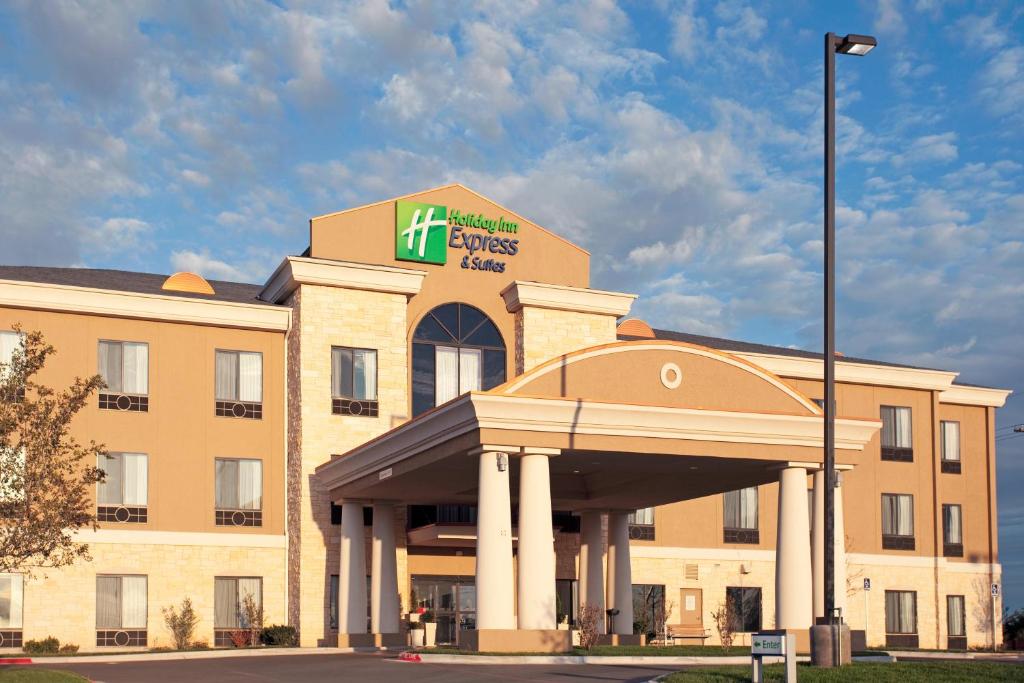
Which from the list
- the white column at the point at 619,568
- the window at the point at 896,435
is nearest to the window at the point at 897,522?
the window at the point at 896,435

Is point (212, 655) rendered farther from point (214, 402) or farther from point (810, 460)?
point (810, 460)

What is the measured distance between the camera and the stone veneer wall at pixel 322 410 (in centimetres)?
4181

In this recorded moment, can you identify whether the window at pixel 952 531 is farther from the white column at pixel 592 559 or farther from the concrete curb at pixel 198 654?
the concrete curb at pixel 198 654

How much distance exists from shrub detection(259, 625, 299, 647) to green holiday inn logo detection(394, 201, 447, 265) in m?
12.7

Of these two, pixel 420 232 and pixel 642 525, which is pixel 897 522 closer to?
pixel 642 525

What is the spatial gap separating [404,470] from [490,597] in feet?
17.9

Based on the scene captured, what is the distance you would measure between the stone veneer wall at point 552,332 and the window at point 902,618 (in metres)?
16.4

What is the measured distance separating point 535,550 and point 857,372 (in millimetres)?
26511

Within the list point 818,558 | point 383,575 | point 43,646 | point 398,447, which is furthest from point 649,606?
point 43,646

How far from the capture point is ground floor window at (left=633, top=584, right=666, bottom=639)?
4841 cm

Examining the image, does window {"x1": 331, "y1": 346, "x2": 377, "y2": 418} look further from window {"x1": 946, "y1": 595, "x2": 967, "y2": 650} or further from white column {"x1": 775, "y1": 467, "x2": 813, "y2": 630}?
window {"x1": 946, "y1": 595, "x2": 967, "y2": 650}

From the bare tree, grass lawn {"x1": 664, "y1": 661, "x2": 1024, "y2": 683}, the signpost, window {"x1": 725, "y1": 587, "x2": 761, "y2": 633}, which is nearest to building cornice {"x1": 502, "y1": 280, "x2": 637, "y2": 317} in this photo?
window {"x1": 725, "y1": 587, "x2": 761, "y2": 633}

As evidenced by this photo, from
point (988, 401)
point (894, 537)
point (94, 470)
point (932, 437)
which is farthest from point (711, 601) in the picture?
point (94, 470)

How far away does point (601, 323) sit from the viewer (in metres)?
47.5
